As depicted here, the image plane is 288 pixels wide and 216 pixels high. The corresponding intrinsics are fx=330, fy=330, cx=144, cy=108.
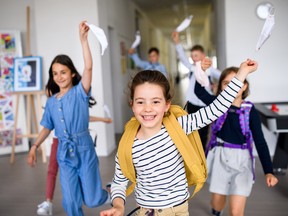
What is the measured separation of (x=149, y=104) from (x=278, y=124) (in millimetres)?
1949

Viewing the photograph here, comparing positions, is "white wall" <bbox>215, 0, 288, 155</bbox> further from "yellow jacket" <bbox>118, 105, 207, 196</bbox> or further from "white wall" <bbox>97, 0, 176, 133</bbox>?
"yellow jacket" <bbox>118, 105, 207, 196</bbox>

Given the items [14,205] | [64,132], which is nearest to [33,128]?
[14,205]

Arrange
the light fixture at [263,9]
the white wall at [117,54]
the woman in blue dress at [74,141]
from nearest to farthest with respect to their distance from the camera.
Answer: the woman in blue dress at [74,141] → the light fixture at [263,9] → the white wall at [117,54]

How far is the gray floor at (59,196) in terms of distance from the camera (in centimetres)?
289

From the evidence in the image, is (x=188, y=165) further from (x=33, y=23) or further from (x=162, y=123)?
(x=33, y=23)

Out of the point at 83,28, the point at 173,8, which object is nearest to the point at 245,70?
the point at 83,28

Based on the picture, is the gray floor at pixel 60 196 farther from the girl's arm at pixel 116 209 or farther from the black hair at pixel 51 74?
the girl's arm at pixel 116 209

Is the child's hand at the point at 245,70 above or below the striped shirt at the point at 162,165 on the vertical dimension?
above

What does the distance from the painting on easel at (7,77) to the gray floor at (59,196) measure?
980 millimetres

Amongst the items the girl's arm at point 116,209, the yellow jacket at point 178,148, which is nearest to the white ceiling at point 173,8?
the yellow jacket at point 178,148

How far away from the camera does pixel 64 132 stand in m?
2.33

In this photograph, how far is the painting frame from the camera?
472 cm

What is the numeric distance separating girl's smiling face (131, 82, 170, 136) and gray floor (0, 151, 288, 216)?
1.70 meters

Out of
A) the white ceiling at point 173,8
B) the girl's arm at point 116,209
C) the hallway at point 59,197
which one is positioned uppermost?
the white ceiling at point 173,8
